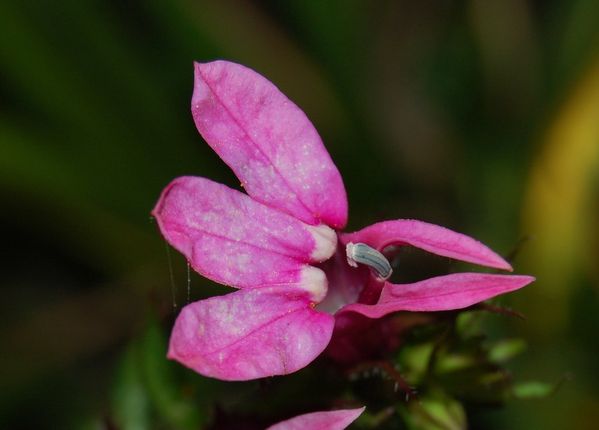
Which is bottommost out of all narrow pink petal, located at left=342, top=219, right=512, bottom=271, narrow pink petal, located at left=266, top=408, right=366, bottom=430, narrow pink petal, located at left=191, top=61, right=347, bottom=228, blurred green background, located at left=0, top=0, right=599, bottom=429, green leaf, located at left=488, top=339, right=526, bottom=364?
narrow pink petal, located at left=266, top=408, right=366, bottom=430

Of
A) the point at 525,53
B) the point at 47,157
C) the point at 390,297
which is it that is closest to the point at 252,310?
the point at 390,297

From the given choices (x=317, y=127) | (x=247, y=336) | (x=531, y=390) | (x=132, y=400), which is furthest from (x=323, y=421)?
(x=317, y=127)

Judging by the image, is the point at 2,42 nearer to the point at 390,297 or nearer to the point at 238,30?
the point at 238,30

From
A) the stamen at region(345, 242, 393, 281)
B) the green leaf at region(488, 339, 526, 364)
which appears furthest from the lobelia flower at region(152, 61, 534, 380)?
the green leaf at region(488, 339, 526, 364)

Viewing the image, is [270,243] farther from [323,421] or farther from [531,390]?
[531,390]

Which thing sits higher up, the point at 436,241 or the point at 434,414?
the point at 436,241

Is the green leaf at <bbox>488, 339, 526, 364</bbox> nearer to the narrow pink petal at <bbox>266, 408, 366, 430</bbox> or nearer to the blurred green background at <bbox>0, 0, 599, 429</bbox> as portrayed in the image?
the narrow pink petal at <bbox>266, 408, 366, 430</bbox>

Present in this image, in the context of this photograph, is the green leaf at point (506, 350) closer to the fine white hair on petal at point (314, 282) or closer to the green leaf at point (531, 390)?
the green leaf at point (531, 390)
